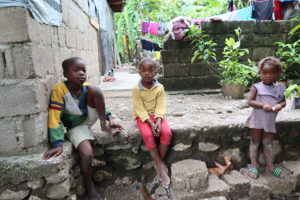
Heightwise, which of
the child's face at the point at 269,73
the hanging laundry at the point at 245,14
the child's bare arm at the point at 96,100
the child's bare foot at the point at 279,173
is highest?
the hanging laundry at the point at 245,14

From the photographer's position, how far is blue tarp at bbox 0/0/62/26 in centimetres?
138

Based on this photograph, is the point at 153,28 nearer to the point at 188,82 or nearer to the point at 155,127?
the point at 188,82

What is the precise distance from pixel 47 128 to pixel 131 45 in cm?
1391

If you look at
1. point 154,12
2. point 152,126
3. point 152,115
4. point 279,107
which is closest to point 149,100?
point 152,115

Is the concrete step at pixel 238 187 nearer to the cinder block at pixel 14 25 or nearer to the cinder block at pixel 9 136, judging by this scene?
the cinder block at pixel 9 136

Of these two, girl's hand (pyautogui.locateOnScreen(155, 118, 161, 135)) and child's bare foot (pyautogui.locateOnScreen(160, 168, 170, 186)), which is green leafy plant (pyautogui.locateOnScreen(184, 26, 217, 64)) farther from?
child's bare foot (pyautogui.locateOnScreen(160, 168, 170, 186))

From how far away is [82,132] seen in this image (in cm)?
191

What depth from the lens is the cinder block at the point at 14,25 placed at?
4.53ft

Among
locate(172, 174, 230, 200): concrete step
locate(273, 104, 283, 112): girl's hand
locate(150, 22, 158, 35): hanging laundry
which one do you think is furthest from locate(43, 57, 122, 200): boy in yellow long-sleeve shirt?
locate(150, 22, 158, 35): hanging laundry

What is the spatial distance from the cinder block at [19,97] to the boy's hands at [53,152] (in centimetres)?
35

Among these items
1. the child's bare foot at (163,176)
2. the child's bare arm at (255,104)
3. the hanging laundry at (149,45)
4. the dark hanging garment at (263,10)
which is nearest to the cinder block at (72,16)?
the child's bare foot at (163,176)

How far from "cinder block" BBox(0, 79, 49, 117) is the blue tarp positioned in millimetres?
523

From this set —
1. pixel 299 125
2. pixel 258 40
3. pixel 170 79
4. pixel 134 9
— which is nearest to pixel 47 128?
pixel 299 125

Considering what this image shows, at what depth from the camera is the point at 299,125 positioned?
2.32 meters
